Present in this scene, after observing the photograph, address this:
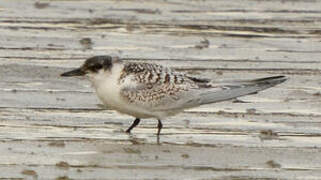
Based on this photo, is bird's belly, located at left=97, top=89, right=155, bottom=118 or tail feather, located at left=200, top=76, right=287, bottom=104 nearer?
bird's belly, located at left=97, top=89, right=155, bottom=118

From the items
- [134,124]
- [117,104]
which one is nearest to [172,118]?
[134,124]

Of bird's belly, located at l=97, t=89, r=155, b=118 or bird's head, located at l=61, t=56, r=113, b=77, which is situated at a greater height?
bird's head, located at l=61, t=56, r=113, b=77

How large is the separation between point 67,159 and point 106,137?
78cm

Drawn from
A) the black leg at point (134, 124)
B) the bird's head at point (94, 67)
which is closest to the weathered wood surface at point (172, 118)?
the black leg at point (134, 124)

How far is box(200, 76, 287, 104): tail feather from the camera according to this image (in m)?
8.20

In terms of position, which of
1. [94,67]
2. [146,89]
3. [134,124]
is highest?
[94,67]

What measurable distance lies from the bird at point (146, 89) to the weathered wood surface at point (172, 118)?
0.18 meters

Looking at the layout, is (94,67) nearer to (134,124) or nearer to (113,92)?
(113,92)

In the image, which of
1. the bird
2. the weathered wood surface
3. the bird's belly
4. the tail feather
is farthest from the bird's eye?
the tail feather

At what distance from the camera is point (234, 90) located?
8.30 m

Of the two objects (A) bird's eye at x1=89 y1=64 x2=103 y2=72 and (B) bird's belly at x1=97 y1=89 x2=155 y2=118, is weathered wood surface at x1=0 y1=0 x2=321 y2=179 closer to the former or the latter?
(B) bird's belly at x1=97 y1=89 x2=155 y2=118

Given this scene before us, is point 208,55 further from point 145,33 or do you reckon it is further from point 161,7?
point 161,7

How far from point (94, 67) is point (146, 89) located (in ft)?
1.33

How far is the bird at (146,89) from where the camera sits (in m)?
8.01
